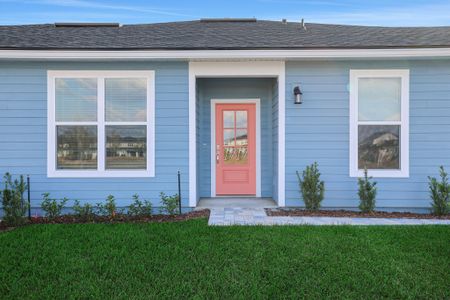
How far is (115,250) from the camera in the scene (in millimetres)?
3742

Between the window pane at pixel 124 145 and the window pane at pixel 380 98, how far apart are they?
3970 mm

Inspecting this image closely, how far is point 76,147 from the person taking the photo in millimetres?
5965

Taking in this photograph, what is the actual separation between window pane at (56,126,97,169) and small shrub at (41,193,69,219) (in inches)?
23.8

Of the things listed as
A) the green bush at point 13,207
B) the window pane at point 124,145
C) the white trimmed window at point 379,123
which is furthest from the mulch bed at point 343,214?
the green bush at point 13,207

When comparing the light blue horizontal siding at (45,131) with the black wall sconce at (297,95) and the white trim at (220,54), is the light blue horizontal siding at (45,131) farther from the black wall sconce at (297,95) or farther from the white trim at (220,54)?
the black wall sconce at (297,95)

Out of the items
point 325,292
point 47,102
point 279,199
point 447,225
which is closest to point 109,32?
point 47,102

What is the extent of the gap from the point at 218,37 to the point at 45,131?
3.58 meters

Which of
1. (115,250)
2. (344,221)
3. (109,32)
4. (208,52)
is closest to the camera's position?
(115,250)

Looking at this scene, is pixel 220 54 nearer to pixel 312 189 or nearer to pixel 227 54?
pixel 227 54

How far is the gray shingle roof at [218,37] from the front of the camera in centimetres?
565

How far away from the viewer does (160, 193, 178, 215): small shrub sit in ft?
18.5

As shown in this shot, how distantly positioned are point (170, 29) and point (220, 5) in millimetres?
4987

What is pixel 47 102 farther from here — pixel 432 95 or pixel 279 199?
pixel 432 95

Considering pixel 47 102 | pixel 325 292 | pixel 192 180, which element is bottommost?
pixel 325 292
